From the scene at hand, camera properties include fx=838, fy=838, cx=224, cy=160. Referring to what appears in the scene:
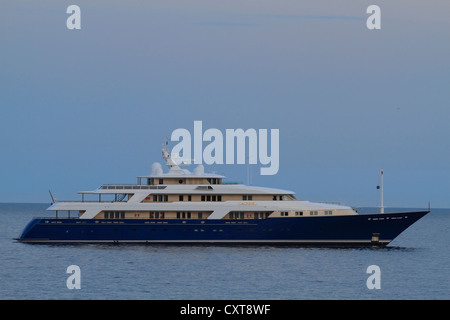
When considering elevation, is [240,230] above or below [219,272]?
above

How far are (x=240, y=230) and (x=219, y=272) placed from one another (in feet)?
37.0

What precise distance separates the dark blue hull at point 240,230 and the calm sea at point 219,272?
0.80 m

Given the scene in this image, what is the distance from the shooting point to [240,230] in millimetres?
58844

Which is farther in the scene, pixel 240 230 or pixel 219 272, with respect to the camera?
pixel 240 230

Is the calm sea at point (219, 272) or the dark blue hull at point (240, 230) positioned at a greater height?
the dark blue hull at point (240, 230)

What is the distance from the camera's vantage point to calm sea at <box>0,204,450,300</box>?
4194cm

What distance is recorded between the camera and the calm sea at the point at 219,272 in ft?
138

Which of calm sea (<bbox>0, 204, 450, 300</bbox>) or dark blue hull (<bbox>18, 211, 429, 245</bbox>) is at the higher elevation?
dark blue hull (<bbox>18, 211, 429, 245</bbox>)

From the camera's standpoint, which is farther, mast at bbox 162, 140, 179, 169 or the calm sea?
mast at bbox 162, 140, 179, 169

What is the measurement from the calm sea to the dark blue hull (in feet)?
2.61

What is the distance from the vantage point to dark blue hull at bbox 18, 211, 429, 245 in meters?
58.8

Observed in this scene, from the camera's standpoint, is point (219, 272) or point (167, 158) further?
point (167, 158)
